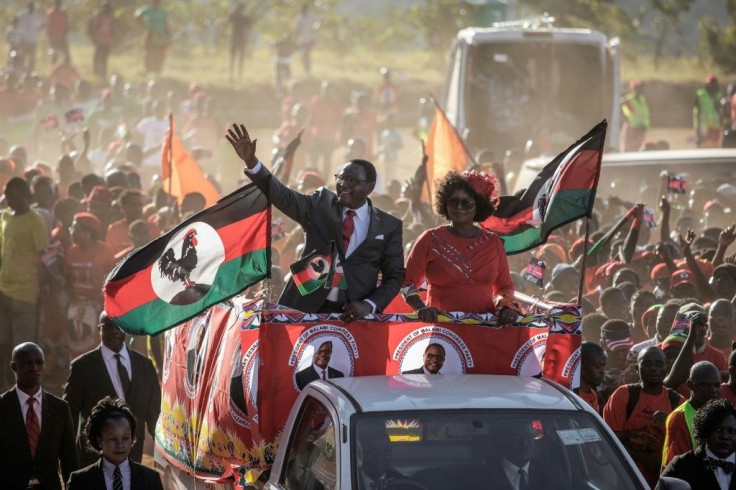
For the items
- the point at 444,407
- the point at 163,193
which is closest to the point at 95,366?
the point at 444,407

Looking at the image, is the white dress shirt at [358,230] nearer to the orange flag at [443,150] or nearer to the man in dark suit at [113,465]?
the man in dark suit at [113,465]

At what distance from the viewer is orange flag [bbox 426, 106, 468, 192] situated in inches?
596

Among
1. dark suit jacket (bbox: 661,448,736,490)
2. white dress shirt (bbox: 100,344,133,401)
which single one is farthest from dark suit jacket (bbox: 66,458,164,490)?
dark suit jacket (bbox: 661,448,736,490)

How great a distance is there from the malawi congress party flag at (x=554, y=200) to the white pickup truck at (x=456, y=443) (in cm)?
205

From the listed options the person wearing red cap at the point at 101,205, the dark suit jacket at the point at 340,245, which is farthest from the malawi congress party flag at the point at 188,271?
the person wearing red cap at the point at 101,205

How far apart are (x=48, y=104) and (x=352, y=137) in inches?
227

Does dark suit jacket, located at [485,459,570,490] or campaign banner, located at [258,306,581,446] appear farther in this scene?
campaign banner, located at [258,306,581,446]

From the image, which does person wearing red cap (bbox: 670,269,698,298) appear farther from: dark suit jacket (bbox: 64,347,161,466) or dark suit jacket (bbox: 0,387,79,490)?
dark suit jacket (bbox: 0,387,79,490)

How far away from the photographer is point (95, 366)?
28.4 feet

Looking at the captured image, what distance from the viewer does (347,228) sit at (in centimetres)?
750

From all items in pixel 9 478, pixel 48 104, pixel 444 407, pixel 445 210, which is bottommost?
pixel 9 478

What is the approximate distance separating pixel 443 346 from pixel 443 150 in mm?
8369

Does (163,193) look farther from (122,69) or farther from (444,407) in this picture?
(122,69)

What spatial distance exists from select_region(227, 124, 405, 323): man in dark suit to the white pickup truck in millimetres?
1210
